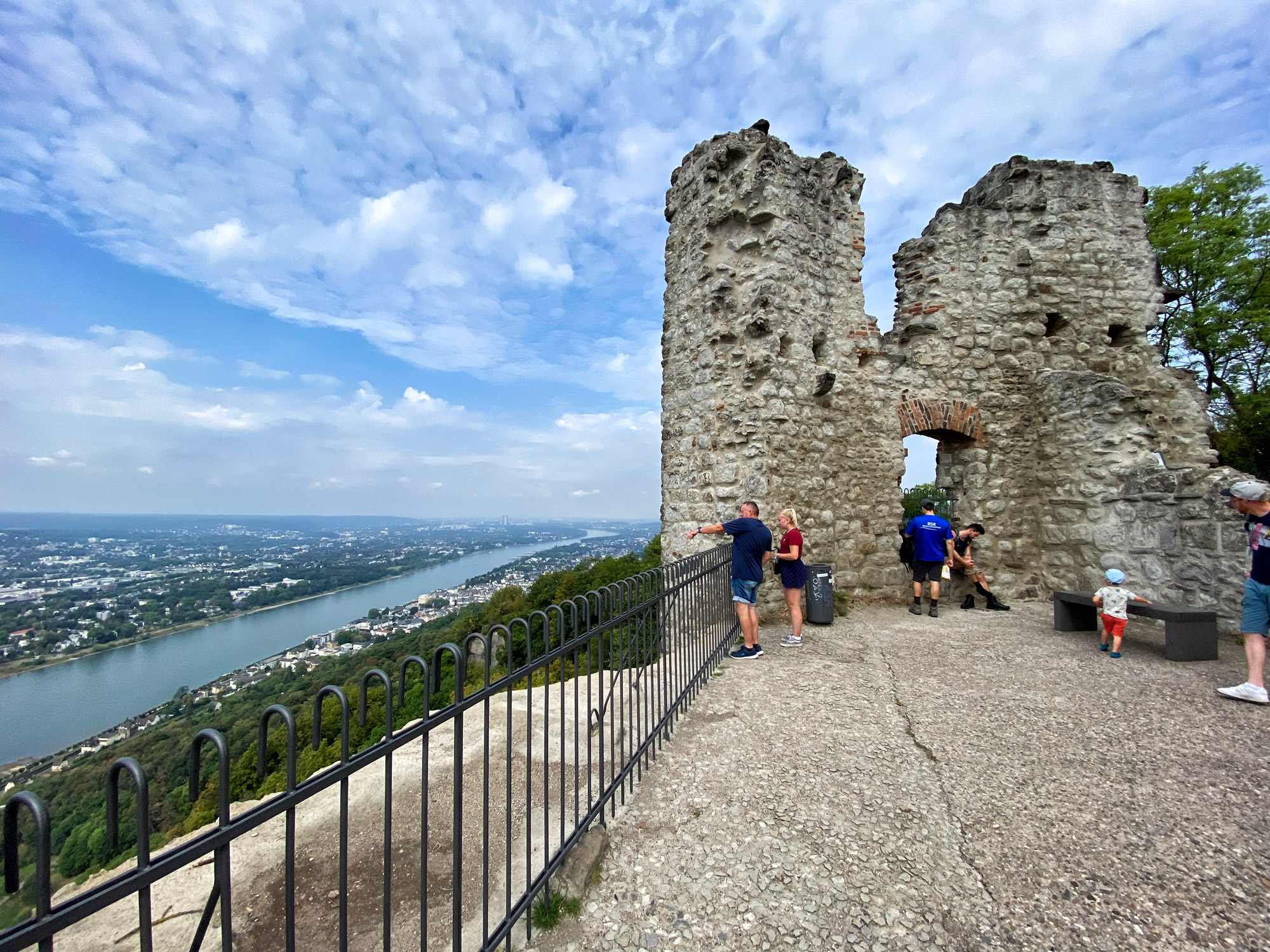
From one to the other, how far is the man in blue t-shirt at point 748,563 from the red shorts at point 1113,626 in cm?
373

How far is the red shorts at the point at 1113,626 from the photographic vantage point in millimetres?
5820

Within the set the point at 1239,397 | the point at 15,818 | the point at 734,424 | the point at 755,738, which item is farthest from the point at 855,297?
the point at 1239,397

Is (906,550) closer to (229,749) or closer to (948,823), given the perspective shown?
(948,823)

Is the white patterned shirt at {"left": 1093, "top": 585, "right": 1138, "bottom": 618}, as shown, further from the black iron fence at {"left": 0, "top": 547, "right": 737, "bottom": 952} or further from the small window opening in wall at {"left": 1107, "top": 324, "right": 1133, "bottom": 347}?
the small window opening in wall at {"left": 1107, "top": 324, "right": 1133, "bottom": 347}

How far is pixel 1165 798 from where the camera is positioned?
3150 millimetres

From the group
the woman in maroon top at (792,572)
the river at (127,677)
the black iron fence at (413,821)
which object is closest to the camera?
the black iron fence at (413,821)

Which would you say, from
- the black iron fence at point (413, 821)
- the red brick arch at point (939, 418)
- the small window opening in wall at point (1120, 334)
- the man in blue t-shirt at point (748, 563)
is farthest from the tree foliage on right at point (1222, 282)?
the black iron fence at point (413, 821)

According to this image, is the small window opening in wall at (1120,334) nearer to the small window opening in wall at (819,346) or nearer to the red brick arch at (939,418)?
the red brick arch at (939,418)

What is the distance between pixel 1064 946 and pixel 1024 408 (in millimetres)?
9155

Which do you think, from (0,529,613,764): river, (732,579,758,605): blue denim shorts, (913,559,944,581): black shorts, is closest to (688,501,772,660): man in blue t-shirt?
(732,579,758,605): blue denim shorts

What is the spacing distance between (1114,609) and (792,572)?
340 cm

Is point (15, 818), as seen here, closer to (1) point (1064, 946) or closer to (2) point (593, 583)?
(1) point (1064, 946)

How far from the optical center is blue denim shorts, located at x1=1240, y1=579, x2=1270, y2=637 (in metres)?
4.49

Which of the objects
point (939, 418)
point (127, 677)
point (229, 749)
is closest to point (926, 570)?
point (939, 418)
